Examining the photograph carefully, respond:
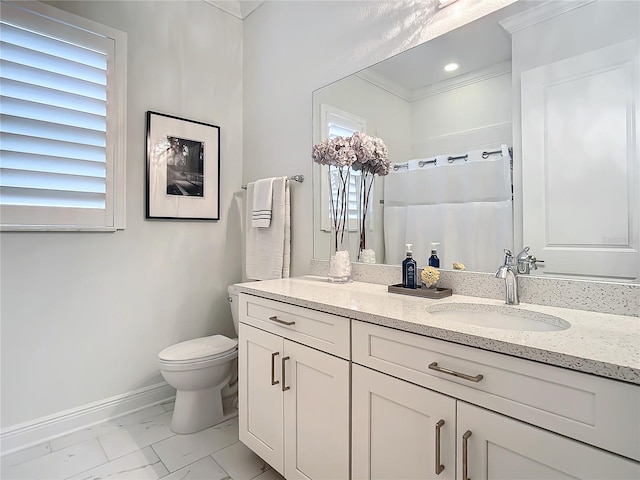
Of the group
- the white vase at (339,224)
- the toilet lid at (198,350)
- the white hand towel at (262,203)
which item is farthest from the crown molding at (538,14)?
the toilet lid at (198,350)

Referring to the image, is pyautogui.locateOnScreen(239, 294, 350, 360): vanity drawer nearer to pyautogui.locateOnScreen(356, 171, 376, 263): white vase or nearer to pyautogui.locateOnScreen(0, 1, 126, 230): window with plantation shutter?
pyautogui.locateOnScreen(356, 171, 376, 263): white vase

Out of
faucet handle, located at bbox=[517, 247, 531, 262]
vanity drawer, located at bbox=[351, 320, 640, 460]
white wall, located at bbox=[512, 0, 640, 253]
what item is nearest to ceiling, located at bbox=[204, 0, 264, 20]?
white wall, located at bbox=[512, 0, 640, 253]

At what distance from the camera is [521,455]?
76cm

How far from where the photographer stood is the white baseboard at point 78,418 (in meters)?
1.73

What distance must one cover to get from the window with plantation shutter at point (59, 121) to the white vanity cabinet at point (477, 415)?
5.68 ft

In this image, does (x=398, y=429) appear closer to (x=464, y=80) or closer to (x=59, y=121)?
(x=464, y=80)

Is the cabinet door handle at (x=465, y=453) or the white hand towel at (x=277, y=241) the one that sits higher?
the white hand towel at (x=277, y=241)

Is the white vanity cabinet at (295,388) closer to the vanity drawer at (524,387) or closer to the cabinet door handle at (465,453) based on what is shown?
the vanity drawer at (524,387)

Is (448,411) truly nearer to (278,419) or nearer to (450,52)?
(278,419)

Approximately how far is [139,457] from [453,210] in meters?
1.89

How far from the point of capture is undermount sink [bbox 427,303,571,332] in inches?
41.1

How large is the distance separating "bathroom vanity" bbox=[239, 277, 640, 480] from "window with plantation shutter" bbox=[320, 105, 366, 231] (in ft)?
1.57

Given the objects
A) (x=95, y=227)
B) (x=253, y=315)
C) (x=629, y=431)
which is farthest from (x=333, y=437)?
(x=95, y=227)

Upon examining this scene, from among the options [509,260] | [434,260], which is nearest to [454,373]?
[509,260]
